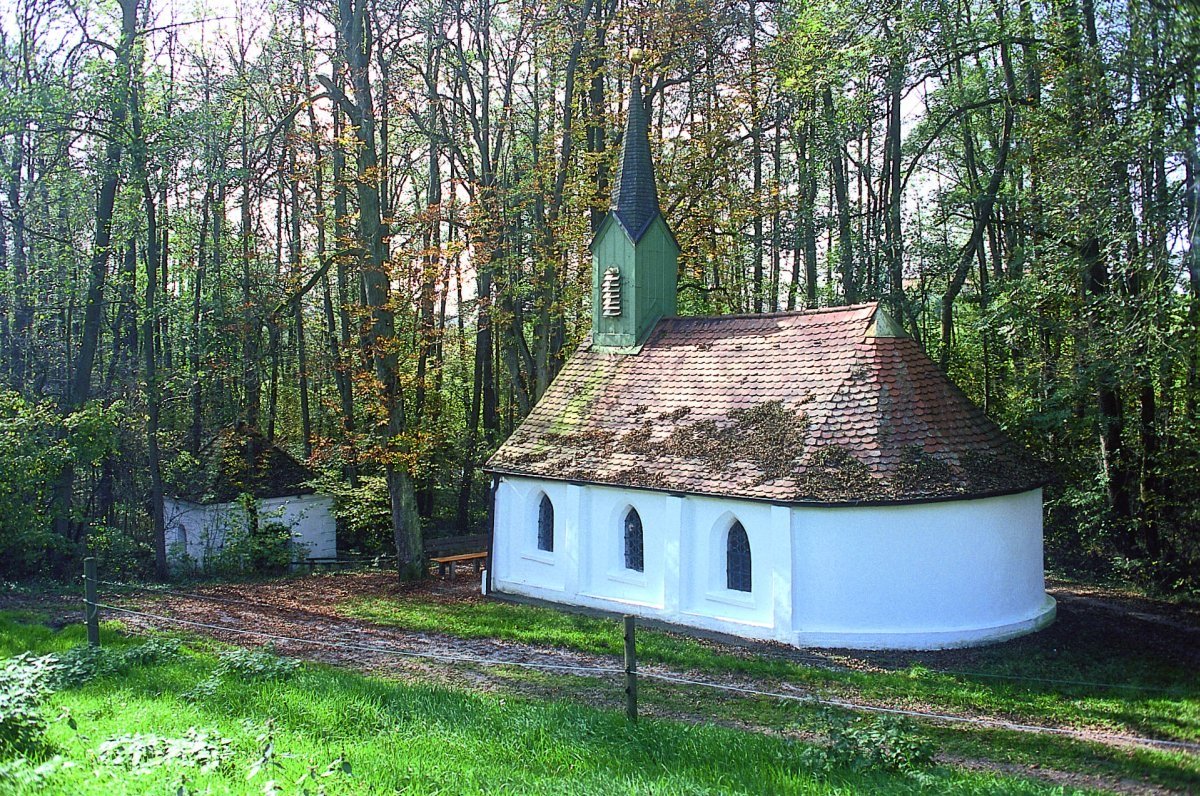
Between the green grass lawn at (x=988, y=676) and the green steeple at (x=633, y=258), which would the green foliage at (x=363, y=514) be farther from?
the green grass lawn at (x=988, y=676)

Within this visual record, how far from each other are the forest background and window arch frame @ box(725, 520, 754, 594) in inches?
223

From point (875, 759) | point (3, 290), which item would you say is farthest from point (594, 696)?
point (3, 290)

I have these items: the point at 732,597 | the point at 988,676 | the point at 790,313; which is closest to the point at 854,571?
the point at 732,597

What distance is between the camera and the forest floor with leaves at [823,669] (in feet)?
33.7

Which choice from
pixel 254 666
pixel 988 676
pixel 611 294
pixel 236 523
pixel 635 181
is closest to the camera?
pixel 254 666

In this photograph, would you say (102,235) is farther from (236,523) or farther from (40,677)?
(40,677)

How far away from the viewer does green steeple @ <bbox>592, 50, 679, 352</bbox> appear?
20875 millimetres

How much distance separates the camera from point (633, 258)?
2086cm

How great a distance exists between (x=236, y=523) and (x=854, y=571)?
16228 mm

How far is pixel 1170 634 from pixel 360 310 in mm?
16278

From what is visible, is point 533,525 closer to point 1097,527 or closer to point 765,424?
point 765,424

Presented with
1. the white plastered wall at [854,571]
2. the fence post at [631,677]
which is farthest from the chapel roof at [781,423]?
the fence post at [631,677]

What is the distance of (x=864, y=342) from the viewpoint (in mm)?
16969

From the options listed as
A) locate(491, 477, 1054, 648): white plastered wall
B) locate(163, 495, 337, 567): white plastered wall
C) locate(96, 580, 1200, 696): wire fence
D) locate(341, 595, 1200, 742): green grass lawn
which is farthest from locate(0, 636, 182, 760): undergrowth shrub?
locate(163, 495, 337, 567): white plastered wall
